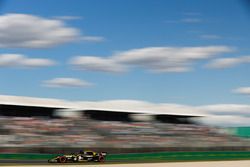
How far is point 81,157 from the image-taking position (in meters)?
28.8

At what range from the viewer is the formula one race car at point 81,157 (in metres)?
28.2

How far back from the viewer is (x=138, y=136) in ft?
116

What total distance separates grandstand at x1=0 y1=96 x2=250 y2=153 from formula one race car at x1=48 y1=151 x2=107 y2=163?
192 centimetres

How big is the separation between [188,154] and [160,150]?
2.17 m

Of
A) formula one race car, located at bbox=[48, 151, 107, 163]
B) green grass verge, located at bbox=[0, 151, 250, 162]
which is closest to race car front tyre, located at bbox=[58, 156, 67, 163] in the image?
formula one race car, located at bbox=[48, 151, 107, 163]

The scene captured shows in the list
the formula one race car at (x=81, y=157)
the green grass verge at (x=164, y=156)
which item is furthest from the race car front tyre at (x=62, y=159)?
the green grass verge at (x=164, y=156)

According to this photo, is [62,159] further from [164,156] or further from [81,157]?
[164,156]

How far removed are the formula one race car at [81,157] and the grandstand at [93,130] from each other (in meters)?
1.92

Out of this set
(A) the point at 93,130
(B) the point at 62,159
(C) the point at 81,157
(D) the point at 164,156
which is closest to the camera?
(B) the point at 62,159

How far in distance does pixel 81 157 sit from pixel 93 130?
6.76m

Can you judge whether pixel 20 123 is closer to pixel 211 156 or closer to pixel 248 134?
pixel 211 156

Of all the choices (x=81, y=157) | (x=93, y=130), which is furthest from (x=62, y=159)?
(x=93, y=130)

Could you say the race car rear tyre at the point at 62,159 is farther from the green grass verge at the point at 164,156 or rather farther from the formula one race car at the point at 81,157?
the green grass verge at the point at 164,156

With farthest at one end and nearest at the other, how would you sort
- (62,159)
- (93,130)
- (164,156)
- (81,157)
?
1. (93,130)
2. (164,156)
3. (81,157)
4. (62,159)
